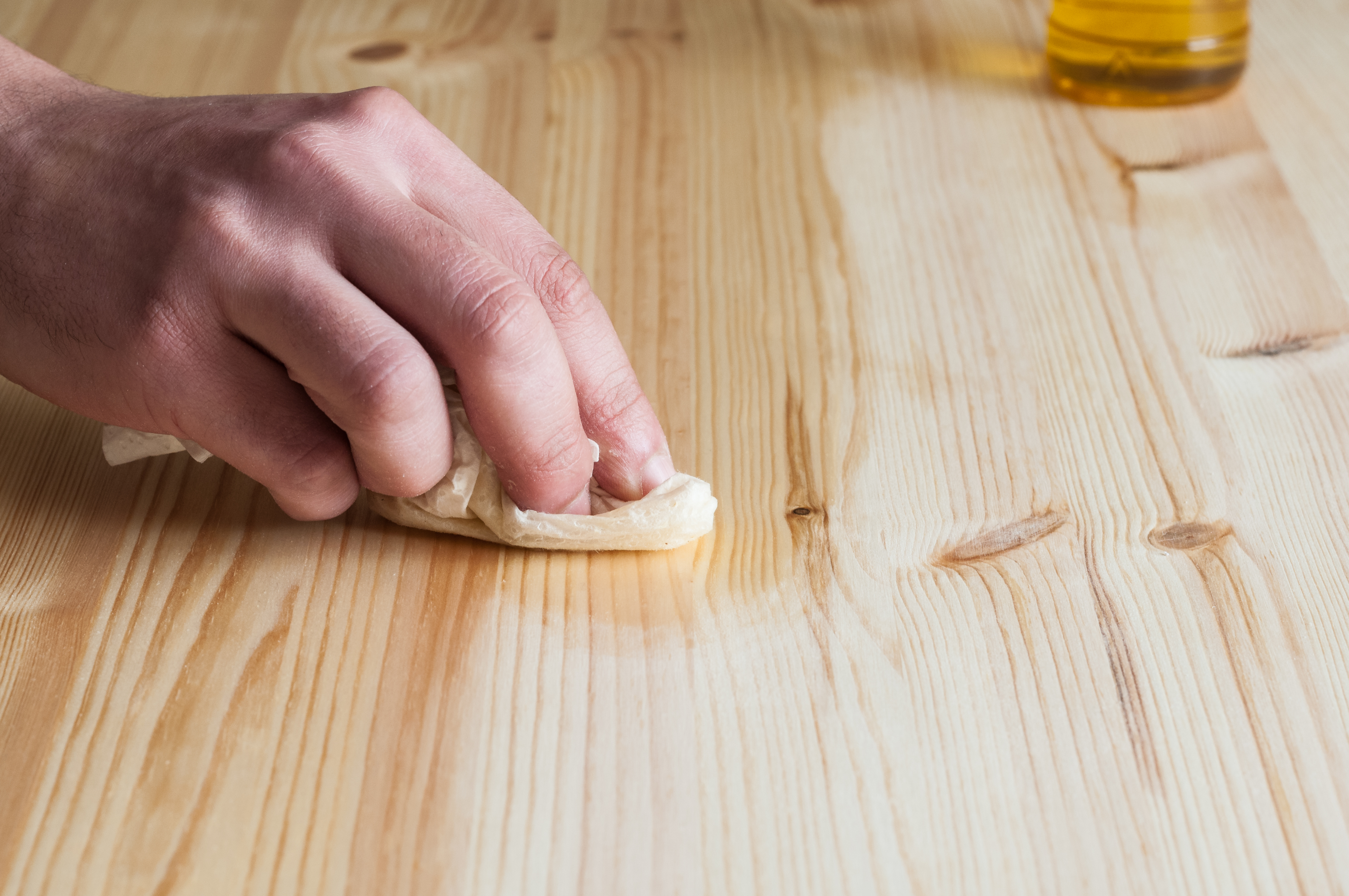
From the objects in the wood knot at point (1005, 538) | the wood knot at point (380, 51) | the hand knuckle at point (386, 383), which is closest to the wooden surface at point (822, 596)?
the wood knot at point (1005, 538)

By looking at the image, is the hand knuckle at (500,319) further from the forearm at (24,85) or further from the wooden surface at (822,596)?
the forearm at (24,85)

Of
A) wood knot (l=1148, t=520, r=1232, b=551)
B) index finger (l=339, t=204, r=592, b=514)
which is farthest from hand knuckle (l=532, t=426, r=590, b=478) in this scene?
wood knot (l=1148, t=520, r=1232, b=551)

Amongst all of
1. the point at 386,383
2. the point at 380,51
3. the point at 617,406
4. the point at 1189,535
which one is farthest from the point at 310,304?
the point at 380,51

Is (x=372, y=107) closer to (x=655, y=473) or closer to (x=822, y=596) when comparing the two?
(x=655, y=473)

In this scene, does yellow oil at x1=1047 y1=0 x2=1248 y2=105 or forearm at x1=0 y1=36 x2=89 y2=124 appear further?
yellow oil at x1=1047 y1=0 x2=1248 y2=105

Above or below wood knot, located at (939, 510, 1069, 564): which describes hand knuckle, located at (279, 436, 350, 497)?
above

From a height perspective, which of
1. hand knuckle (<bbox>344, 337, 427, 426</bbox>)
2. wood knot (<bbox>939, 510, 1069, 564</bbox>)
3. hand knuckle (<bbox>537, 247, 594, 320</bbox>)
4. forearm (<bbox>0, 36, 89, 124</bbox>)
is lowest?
wood knot (<bbox>939, 510, 1069, 564</bbox>)

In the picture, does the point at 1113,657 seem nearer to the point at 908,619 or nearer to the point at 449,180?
the point at 908,619

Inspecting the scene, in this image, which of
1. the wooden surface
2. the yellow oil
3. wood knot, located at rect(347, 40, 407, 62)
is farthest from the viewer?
wood knot, located at rect(347, 40, 407, 62)

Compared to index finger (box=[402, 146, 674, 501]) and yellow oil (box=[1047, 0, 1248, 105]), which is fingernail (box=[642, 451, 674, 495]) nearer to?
index finger (box=[402, 146, 674, 501])
